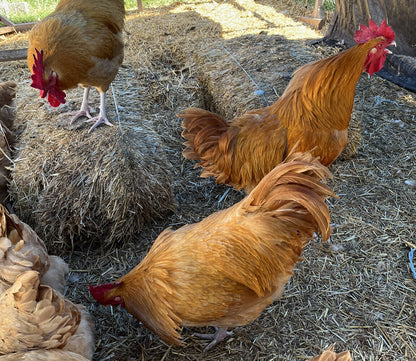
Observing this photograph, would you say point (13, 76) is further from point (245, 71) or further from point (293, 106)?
point (293, 106)

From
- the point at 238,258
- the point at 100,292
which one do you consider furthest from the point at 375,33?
the point at 100,292

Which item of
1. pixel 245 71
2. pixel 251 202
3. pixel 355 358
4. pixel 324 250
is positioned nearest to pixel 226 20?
pixel 245 71

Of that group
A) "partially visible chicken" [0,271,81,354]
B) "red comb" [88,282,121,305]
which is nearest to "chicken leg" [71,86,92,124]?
"red comb" [88,282,121,305]

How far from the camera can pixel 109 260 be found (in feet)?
12.0

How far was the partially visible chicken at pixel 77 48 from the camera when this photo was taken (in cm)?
353

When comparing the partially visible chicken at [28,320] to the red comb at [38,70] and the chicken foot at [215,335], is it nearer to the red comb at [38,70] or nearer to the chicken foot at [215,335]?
the chicken foot at [215,335]

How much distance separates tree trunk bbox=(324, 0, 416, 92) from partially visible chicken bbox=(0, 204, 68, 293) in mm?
5855

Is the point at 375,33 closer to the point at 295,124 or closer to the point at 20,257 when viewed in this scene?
the point at 295,124

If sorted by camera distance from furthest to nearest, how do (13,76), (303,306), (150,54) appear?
(150,54) < (13,76) < (303,306)

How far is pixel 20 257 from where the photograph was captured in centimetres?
244

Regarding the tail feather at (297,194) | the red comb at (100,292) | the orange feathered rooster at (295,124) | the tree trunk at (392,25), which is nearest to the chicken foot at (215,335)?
the red comb at (100,292)

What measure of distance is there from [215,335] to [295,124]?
2024 mm

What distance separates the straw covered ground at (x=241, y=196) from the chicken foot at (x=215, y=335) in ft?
0.19

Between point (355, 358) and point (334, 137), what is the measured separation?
192cm
